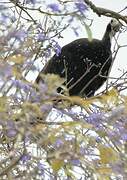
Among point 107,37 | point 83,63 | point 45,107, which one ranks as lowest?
point 45,107

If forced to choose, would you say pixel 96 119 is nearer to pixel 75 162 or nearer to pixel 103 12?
pixel 75 162

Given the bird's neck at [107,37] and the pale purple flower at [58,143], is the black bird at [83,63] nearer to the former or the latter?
the bird's neck at [107,37]

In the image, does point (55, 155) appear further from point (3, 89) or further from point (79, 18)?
point (79, 18)

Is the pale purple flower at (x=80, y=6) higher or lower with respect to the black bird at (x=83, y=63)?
lower

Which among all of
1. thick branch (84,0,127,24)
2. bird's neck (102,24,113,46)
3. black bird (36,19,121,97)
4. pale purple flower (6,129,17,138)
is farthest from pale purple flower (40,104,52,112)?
bird's neck (102,24,113,46)

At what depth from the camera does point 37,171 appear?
140 centimetres

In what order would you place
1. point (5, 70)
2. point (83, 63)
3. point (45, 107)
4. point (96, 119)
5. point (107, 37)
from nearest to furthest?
point (5, 70) < point (45, 107) < point (96, 119) < point (83, 63) < point (107, 37)

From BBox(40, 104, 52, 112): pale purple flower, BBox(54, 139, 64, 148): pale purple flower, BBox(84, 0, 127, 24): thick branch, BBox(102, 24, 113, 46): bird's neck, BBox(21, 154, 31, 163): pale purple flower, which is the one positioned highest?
BBox(102, 24, 113, 46): bird's neck

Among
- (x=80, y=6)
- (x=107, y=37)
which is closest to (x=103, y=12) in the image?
(x=80, y=6)

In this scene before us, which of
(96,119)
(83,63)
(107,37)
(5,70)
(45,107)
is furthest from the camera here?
(107,37)

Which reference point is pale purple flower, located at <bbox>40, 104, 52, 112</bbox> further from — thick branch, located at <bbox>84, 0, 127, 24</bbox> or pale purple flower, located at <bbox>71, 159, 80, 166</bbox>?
thick branch, located at <bbox>84, 0, 127, 24</bbox>

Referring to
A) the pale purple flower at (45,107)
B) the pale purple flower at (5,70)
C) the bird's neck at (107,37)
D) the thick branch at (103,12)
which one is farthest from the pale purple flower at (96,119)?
the bird's neck at (107,37)

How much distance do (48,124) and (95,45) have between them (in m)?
2.66

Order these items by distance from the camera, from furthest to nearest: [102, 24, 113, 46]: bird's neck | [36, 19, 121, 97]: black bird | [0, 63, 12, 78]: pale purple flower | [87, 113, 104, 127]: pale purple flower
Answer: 1. [102, 24, 113, 46]: bird's neck
2. [36, 19, 121, 97]: black bird
3. [87, 113, 104, 127]: pale purple flower
4. [0, 63, 12, 78]: pale purple flower
